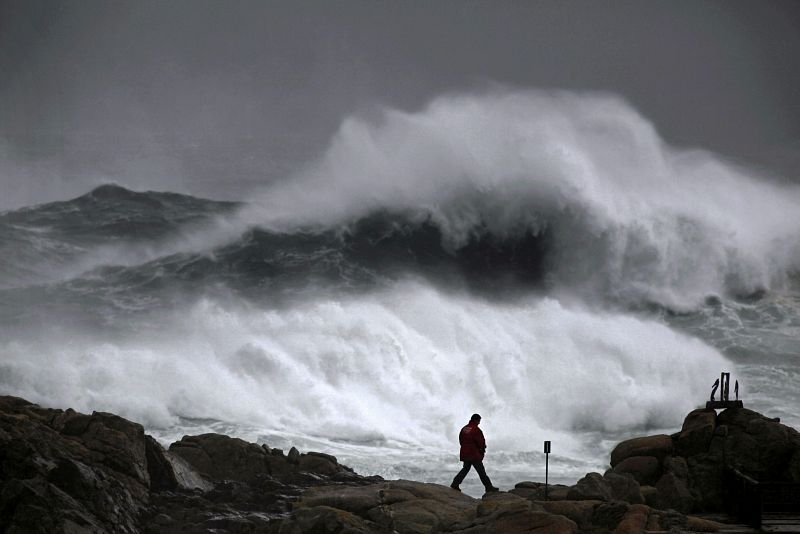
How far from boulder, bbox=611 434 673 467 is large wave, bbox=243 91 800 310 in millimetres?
16787

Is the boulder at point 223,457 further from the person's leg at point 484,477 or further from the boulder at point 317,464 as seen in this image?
the person's leg at point 484,477

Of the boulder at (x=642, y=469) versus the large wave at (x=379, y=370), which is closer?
the boulder at (x=642, y=469)

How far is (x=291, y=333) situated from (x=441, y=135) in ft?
49.6

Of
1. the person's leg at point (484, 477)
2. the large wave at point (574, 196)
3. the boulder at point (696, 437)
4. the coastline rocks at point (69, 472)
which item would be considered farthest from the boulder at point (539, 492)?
the large wave at point (574, 196)

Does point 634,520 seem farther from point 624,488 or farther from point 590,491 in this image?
point 624,488

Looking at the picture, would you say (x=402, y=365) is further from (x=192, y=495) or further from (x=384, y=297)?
(x=192, y=495)

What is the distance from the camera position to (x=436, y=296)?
96.2ft

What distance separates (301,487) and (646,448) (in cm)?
459

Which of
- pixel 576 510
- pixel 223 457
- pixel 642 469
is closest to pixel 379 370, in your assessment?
pixel 223 457

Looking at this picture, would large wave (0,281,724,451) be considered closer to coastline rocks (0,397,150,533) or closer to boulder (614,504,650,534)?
coastline rocks (0,397,150,533)

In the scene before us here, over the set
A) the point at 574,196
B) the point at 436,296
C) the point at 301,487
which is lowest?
the point at 301,487

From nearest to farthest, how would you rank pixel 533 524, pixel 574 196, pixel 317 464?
pixel 533 524 → pixel 317 464 → pixel 574 196

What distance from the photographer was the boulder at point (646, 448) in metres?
14.0

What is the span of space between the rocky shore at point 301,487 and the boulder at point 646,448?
0.01m
